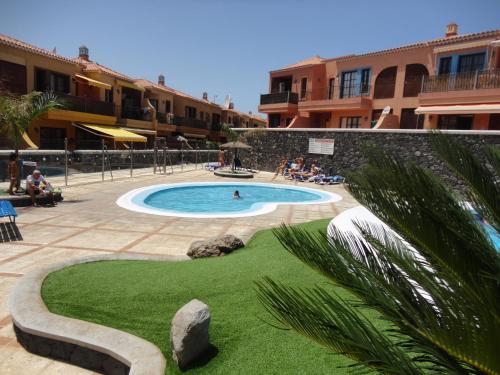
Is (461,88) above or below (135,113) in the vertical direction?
above

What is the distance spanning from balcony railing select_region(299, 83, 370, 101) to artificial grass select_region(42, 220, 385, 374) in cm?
2510

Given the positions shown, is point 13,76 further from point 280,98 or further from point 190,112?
point 190,112

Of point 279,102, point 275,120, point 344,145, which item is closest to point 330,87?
point 279,102

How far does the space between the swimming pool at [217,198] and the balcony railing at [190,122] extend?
23.4m

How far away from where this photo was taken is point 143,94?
3934 cm

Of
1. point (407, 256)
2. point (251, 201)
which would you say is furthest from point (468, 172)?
point (251, 201)

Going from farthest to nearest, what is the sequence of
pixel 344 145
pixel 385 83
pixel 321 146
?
pixel 385 83
pixel 321 146
pixel 344 145

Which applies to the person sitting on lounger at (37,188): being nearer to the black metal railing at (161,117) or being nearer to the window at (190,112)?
the black metal railing at (161,117)

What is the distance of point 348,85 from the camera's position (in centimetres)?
2967

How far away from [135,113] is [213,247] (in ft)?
106

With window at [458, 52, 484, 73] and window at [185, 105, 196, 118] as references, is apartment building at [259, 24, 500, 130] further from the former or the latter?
window at [185, 105, 196, 118]

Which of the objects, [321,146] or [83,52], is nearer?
[321,146]

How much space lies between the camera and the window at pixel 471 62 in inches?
858

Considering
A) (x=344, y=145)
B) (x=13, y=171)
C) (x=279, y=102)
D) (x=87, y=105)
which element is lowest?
(x=13, y=171)
